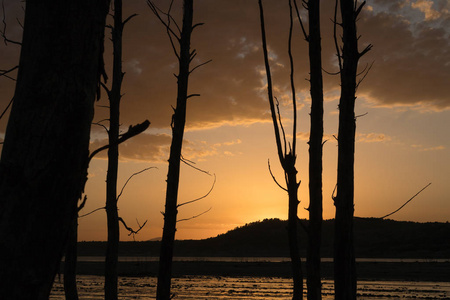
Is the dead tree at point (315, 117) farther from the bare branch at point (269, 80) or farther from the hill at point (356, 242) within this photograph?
the hill at point (356, 242)

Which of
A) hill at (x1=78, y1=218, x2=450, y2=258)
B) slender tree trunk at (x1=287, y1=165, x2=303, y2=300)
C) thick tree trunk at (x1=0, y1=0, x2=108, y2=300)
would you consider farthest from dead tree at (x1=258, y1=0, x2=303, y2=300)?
hill at (x1=78, y1=218, x2=450, y2=258)

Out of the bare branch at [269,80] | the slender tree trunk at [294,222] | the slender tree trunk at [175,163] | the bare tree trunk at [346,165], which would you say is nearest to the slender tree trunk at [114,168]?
the slender tree trunk at [175,163]

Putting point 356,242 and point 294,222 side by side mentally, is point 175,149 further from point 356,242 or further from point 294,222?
point 356,242

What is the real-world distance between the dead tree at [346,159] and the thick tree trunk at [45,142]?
5.90 metres

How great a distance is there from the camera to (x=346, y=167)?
7453 mm

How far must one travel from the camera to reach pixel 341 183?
7.40 m

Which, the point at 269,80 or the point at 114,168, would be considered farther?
the point at 114,168

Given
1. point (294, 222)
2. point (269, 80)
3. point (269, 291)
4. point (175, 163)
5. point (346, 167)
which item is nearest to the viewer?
point (269, 80)

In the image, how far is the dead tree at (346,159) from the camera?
7270 millimetres

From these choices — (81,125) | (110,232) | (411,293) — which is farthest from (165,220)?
(411,293)

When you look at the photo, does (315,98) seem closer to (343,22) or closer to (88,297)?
(343,22)

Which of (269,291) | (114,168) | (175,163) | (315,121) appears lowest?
(269,291)

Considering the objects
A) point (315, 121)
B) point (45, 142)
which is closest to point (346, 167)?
point (315, 121)

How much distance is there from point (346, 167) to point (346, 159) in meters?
0.12
